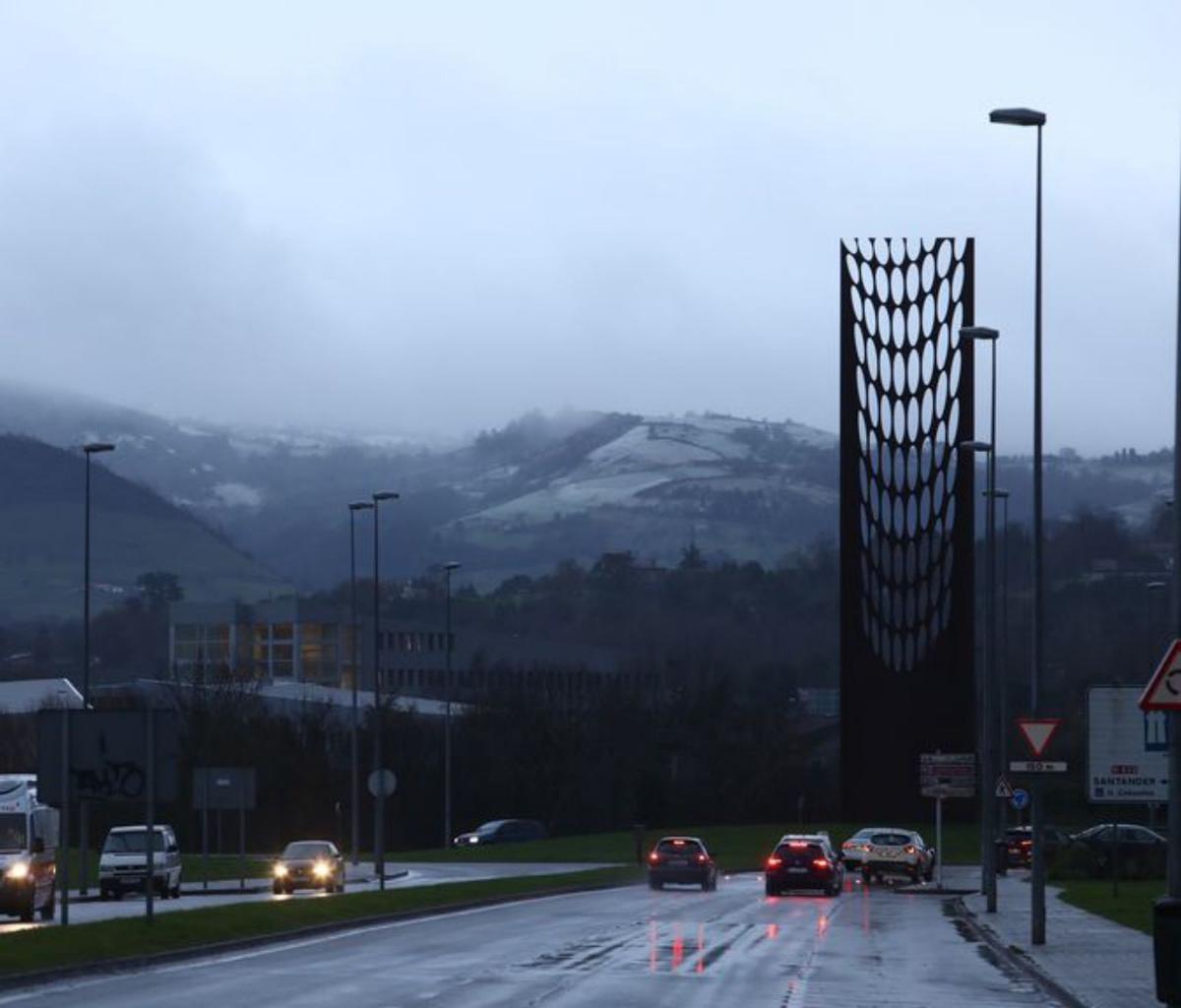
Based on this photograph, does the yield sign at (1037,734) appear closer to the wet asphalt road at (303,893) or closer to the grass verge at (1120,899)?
the grass verge at (1120,899)

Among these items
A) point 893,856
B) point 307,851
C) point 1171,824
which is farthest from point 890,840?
point 1171,824

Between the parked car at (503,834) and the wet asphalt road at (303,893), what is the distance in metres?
12.4

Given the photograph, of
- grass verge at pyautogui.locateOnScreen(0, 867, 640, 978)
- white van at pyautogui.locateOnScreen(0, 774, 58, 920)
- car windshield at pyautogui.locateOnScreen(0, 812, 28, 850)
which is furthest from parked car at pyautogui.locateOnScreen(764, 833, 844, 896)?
car windshield at pyautogui.locateOnScreen(0, 812, 28, 850)

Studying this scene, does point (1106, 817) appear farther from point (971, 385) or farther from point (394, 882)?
→ point (394, 882)

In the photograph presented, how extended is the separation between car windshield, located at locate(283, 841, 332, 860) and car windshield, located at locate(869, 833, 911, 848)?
16.8m

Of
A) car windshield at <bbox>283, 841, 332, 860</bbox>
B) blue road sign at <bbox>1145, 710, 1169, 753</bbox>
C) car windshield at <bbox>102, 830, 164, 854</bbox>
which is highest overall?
blue road sign at <bbox>1145, 710, 1169, 753</bbox>

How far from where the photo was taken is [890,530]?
320 feet

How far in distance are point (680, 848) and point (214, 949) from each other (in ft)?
100

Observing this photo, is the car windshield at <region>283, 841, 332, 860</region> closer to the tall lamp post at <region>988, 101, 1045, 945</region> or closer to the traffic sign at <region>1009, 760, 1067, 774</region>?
the tall lamp post at <region>988, 101, 1045, 945</region>

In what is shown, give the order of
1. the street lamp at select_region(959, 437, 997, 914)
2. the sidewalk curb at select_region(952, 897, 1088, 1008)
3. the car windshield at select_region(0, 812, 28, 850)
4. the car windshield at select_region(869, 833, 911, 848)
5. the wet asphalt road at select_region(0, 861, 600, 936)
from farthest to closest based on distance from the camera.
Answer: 1. the car windshield at select_region(869, 833, 911, 848)
2. the street lamp at select_region(959, 437, 997, 914)
3. the wet asphalt road at select_region(0, 861, 600, 936)
4. the car windshield at select_region(0, 812, 28, 850)
5. the sidewalk curb at select_region(952, 897, 1088, 1008)

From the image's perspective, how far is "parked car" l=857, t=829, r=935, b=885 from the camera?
65500 millimetres

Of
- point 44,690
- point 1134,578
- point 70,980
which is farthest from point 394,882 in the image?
point 1134,578

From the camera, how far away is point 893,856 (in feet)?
214

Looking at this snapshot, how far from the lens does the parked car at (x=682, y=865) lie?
199 ft
